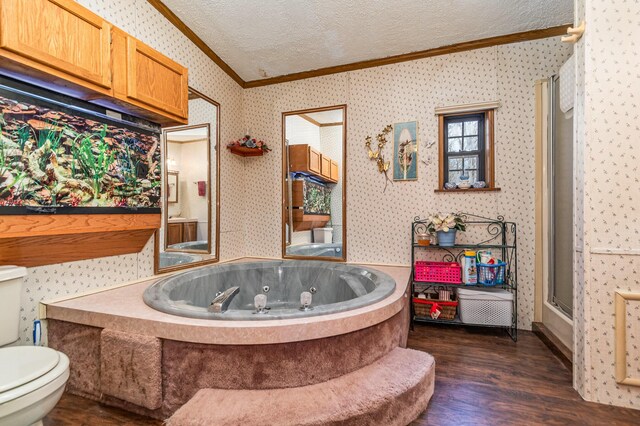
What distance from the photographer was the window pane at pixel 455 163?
9.48 feet

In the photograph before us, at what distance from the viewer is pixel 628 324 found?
164 cm

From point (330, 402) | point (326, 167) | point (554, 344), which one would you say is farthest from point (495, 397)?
point (326, 167)

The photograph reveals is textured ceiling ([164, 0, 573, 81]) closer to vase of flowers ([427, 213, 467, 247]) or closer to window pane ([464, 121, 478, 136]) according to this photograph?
window pane ([464, 121, 478, 136])

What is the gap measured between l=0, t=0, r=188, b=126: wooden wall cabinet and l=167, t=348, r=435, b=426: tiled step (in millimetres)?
1640

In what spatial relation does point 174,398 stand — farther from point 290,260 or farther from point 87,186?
point 290,260

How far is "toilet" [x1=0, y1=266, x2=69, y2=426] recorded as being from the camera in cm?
108

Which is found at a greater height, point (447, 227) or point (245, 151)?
point (245, 151)

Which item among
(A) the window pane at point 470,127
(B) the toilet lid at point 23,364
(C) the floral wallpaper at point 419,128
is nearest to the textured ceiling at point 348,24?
(C) the floral wallpaper at point 419,128

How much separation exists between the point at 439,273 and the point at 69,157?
8.79 feet

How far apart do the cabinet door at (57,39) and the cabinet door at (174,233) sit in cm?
120

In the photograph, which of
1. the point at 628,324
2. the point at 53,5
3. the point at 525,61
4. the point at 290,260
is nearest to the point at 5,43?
the point at 53,5

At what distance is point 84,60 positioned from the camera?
5.17ft

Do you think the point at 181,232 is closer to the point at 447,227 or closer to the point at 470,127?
the point at 447,227

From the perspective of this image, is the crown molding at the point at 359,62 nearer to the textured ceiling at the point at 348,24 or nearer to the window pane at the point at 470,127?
the textured ceiling at the point at 348,24
